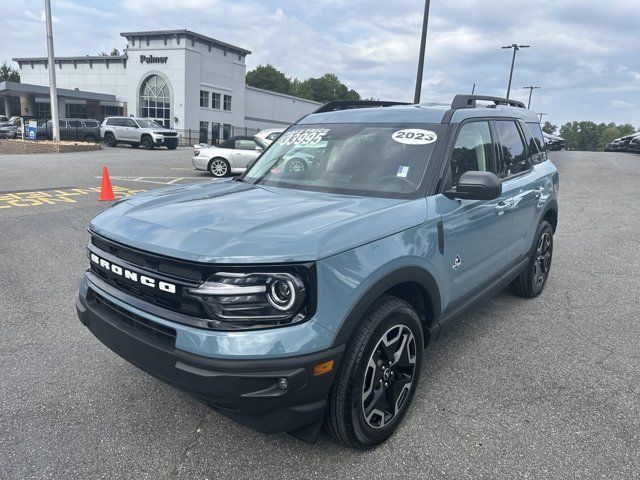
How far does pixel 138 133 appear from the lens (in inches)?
1148

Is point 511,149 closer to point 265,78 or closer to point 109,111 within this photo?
point 109,111

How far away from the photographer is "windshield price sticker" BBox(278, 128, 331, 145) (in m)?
3.71

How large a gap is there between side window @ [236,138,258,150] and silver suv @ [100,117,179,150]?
15.2 metres

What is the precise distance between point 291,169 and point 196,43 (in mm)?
46889

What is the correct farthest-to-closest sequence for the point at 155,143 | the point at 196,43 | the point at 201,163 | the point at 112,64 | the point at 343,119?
the point at 112,64, the point at 196,43, the point at 155,143, the point at 201,163, the point at 343,119

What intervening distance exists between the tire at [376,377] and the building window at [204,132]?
44224 mm

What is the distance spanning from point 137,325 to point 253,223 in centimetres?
77

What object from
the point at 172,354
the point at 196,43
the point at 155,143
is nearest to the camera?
the point at 172,354

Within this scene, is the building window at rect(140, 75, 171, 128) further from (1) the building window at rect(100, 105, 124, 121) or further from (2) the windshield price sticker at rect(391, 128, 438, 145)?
(2) the windshield price sticker at rect(391, 128, 438, 145)

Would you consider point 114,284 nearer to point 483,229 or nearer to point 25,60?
Result: point 483,229

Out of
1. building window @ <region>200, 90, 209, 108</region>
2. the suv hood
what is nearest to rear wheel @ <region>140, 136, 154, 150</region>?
building window @ <region>200, 90, 209, 108</region>

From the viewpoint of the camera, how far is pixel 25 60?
54.8m

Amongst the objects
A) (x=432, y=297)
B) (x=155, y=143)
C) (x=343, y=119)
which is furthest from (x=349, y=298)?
(x=155, y=143)

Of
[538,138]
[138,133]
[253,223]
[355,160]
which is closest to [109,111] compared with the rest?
[138,133]
